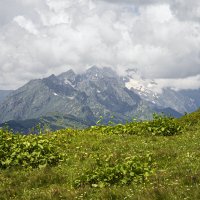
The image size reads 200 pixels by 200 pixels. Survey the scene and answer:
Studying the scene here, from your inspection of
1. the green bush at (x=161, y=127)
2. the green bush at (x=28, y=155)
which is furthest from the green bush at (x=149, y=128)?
the green bush at (x=28, y=155)

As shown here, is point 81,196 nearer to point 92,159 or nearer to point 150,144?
point 92,159

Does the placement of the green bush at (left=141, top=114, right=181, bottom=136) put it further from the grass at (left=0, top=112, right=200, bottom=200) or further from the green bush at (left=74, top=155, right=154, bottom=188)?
the green bush at (left=74, top=155, right=154, bottom=188)

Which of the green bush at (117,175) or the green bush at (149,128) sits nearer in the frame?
the green bush at (117,175)

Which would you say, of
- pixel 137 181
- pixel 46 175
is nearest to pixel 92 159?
pixel 46 175

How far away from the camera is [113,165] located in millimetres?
17406

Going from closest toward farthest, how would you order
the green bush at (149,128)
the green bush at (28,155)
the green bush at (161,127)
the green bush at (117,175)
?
the green bush at (117,175), the green bush at (28,155), the green bush at (161,127), the green bush at (149,128)

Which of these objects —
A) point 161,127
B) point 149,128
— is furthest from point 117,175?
point 161,127

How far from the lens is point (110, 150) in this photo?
2059cm

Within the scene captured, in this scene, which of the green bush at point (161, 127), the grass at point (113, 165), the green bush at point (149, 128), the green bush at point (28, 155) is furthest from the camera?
the green bush at point (149, 128)

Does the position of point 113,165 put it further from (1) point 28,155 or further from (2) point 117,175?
(1) point 28,155

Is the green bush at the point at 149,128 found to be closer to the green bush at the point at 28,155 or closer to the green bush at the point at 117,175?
Result: the green bush at the point at 28,155

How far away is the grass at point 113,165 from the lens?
12.9 m

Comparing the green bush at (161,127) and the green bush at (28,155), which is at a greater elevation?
the green bush at (161,127)

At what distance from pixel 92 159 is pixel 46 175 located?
2964mm
